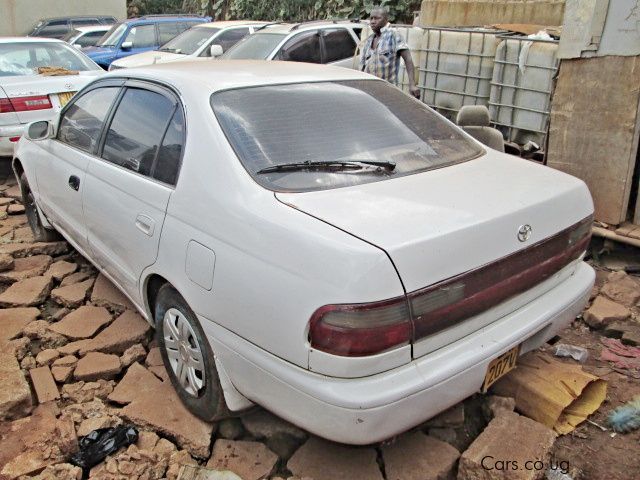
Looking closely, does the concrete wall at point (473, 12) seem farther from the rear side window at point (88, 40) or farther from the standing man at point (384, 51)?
the rear side window at point (88, 40)

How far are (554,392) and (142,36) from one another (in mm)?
12477

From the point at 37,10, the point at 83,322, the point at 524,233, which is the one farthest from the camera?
the point at 37,10

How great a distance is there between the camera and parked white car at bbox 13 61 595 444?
195cm

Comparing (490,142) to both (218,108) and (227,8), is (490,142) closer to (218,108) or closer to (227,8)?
(218,108)

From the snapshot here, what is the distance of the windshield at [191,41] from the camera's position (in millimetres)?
10500

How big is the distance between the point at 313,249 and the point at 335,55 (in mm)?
7821

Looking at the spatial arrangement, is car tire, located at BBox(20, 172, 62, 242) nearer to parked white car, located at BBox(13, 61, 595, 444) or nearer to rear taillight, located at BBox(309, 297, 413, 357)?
parked white car, located at BBox(13, 61, 595, 444)

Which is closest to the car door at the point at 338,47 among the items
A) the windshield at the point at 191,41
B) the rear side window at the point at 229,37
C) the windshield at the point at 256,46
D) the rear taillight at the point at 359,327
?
the windshield at the point at 256,46

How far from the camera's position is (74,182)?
11.6ft

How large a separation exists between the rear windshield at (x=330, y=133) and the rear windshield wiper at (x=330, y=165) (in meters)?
0.02

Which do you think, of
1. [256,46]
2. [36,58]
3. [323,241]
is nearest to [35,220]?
[36,58]

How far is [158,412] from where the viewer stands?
2797 mm

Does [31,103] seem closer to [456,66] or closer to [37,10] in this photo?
[456,66]

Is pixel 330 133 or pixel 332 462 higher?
pixel 330 133
